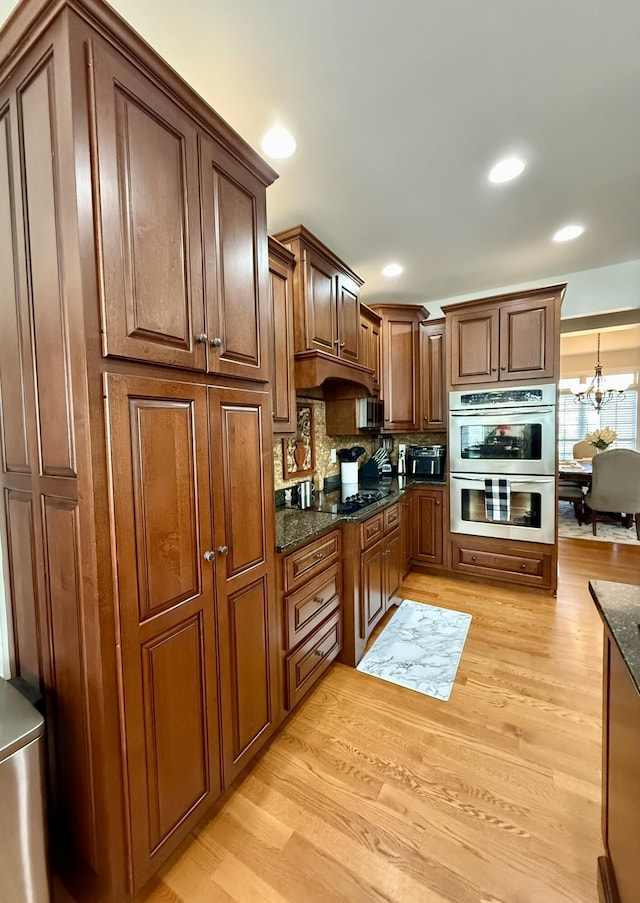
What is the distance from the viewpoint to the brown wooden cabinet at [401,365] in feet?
11.7

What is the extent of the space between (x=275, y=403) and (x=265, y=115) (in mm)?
1303

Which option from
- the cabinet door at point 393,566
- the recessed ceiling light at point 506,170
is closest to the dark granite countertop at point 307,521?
the cabinet door at point 393,566

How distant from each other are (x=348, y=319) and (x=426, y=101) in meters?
1.31

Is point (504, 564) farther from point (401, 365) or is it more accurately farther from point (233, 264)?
point (233, 264)

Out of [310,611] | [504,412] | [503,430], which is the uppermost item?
[504,412]

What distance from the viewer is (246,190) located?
1446 mm

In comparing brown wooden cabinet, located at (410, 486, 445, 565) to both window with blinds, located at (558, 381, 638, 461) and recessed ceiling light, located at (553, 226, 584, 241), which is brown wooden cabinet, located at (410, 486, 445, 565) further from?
window with blinds, located at (558, 381, 638, 461)

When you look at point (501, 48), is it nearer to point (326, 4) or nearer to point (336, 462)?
point (326, 4)

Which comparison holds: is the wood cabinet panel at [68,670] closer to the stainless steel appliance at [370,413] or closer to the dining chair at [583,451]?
the stainless steel appliance at [370,413]

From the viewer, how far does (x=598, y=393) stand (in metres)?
5.99

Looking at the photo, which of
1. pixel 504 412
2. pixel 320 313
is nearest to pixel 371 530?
pixel 320 313

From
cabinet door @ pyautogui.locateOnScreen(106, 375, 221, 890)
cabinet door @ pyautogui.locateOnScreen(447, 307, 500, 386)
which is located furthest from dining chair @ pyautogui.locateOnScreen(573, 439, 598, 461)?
cabinet door @ pyautogui.locateOnScreen(106, 375, 221, 890)

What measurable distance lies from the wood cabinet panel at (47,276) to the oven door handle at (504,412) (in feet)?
10.1

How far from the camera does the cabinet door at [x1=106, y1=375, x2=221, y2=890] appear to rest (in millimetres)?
1000
